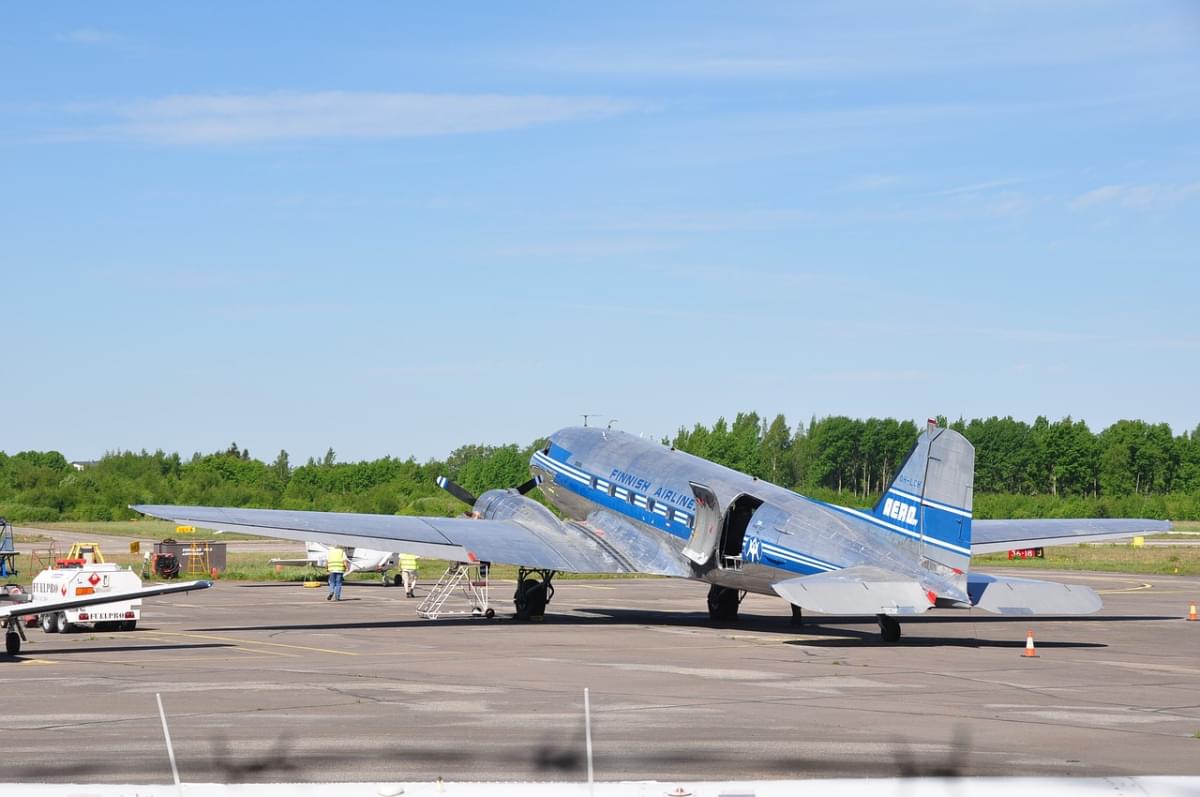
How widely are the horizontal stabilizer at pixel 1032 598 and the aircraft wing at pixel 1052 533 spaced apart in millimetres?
9085

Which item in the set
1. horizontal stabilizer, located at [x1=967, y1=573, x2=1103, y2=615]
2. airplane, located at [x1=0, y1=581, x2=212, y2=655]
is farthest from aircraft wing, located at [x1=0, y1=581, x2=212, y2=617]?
horizontal stabilizer, located at [x1=967, y1=573, x2=1103, y2=615]

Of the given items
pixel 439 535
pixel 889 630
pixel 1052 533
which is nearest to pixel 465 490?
pixel 439 535

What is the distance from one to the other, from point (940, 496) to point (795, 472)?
136 metres

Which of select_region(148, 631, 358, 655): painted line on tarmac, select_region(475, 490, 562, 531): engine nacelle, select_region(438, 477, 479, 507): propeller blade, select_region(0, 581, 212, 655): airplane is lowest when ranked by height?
select_region(148, 631, 358, 655): painted line on tarmac

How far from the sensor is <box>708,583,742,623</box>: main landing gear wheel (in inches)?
1481

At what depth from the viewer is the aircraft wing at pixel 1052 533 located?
129 feet

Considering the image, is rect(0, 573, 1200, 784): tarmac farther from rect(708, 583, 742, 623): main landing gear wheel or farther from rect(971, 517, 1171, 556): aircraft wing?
rect(971, 517, 1171, 556): aircraft wing

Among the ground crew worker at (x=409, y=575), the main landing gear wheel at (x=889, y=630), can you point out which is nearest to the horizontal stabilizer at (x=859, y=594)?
the main landing gear wheel at (x=889, y=630)

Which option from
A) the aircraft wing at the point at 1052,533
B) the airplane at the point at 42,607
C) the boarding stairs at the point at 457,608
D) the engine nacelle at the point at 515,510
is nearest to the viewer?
the airplane at the point at 42,607

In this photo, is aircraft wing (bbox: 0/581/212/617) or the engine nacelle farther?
the engine nacelle

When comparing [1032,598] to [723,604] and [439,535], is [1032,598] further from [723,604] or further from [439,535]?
[439,535]

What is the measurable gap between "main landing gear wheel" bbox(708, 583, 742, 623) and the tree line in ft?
243

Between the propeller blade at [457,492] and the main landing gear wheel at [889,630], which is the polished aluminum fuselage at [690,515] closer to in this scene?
the main landing gear wheel at [889,630]

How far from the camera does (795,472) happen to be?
164875 mm
